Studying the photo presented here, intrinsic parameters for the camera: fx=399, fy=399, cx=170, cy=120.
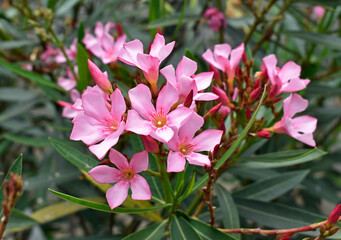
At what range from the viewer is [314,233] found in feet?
2.52

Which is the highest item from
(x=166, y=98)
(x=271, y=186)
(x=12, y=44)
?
(x=166, y=98)

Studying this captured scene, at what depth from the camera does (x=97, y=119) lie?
64 centimetres

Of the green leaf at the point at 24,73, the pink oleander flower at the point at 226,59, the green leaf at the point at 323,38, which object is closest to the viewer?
the pink oleander flower at the point at 226,59

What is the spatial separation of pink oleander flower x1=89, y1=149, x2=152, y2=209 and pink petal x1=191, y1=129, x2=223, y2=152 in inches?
3.3

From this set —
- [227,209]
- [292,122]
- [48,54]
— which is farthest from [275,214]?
[48,54]

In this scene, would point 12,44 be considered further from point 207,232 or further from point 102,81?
point 207,232

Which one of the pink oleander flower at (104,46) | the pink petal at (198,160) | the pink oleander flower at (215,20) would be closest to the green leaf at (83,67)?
the pink oleander flower at (104,46)

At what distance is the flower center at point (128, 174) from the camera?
2.17 ft

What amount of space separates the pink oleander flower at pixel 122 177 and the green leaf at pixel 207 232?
0.56ft

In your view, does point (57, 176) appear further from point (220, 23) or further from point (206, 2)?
point (206, 2)

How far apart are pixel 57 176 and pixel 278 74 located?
2.78 feet

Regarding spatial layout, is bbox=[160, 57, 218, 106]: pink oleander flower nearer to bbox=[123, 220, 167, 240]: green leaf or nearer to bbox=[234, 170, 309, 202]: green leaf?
bbox=[123, 220, 167, 240]: green leaf

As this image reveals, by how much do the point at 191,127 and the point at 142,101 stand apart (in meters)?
0.09

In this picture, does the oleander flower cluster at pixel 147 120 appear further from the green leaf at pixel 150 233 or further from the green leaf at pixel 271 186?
the green leaf at pixel 271 186
